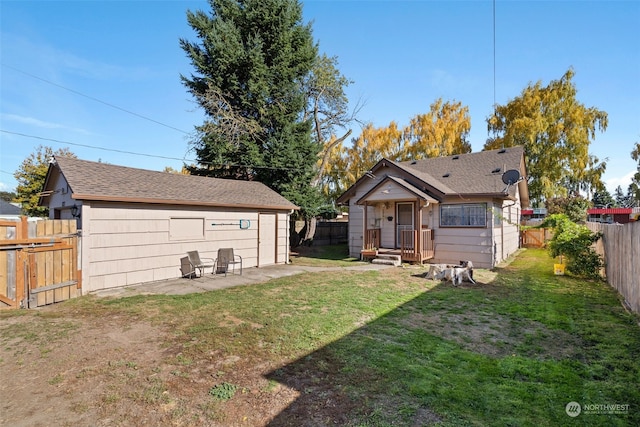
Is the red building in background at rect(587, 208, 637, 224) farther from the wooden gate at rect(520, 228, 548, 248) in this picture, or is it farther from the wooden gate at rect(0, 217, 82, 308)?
the wooden gate at rect(0, 217, 82, 308)

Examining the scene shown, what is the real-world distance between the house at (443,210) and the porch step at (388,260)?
1.23ft

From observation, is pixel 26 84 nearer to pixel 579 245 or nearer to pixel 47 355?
pixel 47 355

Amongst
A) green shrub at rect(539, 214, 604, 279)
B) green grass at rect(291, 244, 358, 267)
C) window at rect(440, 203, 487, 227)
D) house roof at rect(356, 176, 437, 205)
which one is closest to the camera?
green shrub at rect(539, 214, 604, 279)

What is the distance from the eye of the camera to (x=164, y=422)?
276 centimetres

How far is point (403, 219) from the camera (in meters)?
13.8

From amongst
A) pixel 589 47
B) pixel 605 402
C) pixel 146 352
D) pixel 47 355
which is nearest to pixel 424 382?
pixel 605 402

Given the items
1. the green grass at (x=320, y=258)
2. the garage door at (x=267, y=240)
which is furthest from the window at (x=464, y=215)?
the garage door at (x=267, y=240)

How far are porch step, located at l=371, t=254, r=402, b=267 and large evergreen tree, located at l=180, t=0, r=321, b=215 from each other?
6.07 m

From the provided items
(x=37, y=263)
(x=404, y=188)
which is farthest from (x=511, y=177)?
(x=37, y=263)

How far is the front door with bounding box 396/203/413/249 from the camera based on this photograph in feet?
44.4

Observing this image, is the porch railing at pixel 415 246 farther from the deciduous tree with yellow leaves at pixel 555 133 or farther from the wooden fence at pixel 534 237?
the deciduous tree with yellow leaves at pixel 555 133

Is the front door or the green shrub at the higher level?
the front door

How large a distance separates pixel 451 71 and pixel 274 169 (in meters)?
9.91

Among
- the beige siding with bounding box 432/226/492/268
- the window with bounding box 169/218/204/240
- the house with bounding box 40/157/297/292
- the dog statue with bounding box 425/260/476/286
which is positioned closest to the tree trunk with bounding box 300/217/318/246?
the house with bounding box 40/157/297/292
